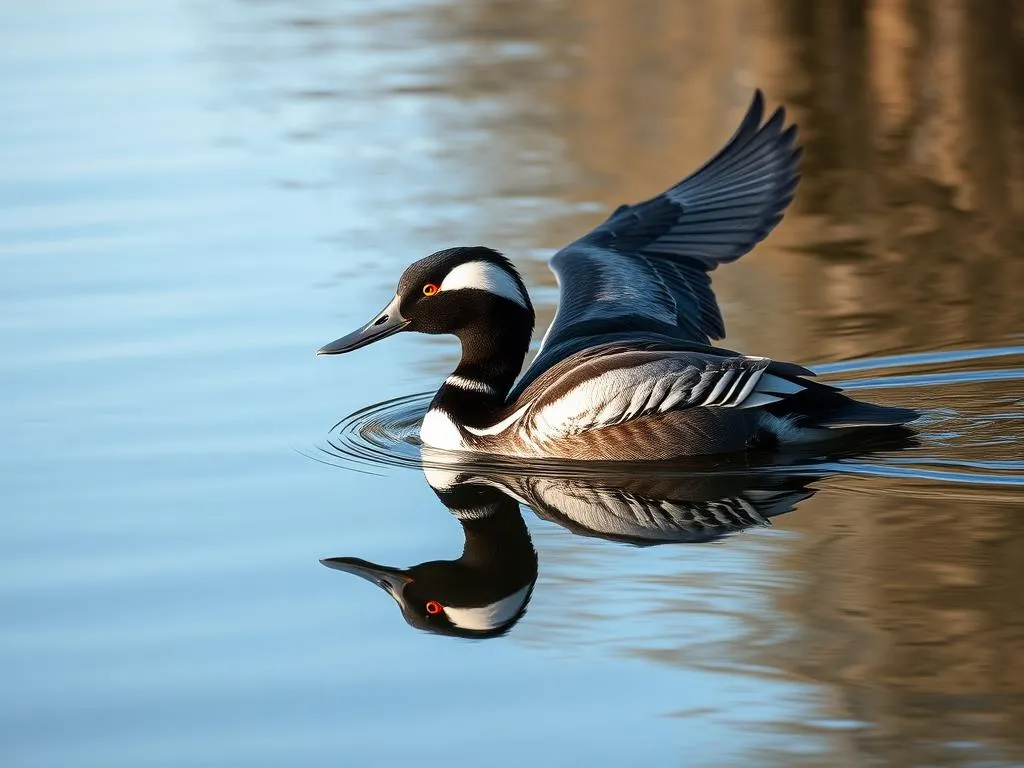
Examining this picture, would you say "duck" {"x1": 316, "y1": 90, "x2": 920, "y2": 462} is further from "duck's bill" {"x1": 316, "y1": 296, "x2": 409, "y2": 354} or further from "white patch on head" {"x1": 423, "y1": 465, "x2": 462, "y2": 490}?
"white patch on head" {"x1": 423, "y1": 465, "x2": 462, "y2": 490}

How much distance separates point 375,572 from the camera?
21.3ft

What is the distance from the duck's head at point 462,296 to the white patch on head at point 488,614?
230 centimetres

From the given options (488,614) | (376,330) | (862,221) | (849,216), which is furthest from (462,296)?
(849,216)

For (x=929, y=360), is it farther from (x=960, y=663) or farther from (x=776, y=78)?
(x=776, y=78)

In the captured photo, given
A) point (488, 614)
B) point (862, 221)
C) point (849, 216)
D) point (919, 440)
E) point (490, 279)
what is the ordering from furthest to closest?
point (849, 216) < point (862, 221) < point (490, 279) < point (919, 440) < point (488, 614)

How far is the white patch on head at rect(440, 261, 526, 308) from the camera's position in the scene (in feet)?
27.1

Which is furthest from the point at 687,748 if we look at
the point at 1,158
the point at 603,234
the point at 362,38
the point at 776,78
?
the point at 362,38

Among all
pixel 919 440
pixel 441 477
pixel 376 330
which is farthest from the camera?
pixel 376 330

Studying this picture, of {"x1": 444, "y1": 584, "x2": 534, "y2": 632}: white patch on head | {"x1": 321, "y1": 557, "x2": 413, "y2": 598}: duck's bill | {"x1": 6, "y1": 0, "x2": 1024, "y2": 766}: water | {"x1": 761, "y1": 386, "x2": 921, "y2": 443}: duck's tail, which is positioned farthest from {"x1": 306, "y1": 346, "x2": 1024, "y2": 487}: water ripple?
{"x1": 444, "y1": 584, "x2": 534, "y2": 632}: white patch on head

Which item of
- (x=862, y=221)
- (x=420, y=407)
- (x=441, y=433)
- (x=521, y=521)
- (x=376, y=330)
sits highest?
(x=862, y=221)

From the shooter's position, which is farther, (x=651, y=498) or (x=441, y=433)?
(x=441, y=433)

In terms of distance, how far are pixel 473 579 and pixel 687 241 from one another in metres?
3.40

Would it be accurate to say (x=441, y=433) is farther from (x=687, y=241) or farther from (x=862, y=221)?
(x=862, y=221)

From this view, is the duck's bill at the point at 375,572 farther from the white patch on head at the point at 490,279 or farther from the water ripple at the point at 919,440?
the white patch on head at the point at 490,279
